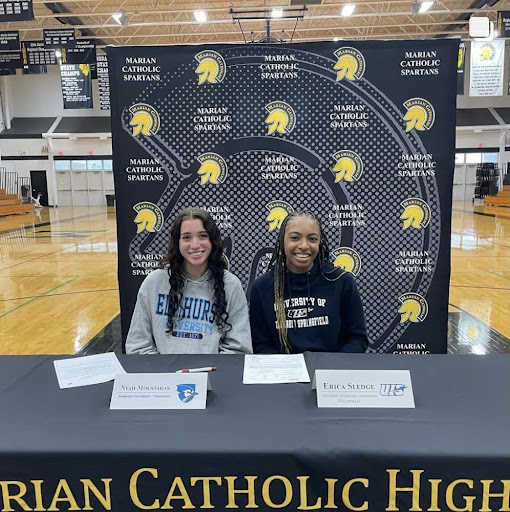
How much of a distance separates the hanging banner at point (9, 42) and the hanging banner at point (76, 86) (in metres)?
2.15

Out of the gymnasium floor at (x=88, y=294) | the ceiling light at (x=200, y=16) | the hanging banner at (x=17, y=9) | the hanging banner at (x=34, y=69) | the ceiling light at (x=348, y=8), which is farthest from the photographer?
the hanging banner at (x=34, y=69)

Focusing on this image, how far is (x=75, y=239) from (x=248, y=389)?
10.2 metres

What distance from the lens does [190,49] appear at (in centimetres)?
292

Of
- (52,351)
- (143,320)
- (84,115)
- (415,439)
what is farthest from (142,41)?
(415,439)

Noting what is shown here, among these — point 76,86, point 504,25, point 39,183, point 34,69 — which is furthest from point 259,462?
point 39,183

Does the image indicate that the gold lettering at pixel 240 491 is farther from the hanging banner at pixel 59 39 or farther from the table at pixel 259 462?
the hanging banner at pixel 59 39

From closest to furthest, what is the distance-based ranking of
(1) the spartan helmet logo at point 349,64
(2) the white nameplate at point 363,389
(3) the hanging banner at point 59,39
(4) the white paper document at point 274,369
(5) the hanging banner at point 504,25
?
(2) the white nameplate at point 363,389 < (4) the white paper document at point 274,369 < (1) the spartan helmet logo at point 349,64 < (5) the hanging banner at point 504,25 < (3) the hanging banner at point 59,39

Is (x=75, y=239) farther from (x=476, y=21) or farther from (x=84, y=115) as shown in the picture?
(x=84, y=115)

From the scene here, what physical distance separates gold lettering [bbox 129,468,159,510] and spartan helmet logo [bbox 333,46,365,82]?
2.48 m

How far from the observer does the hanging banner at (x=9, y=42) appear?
10641 mm

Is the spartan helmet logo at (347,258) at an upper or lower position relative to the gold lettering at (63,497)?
upper

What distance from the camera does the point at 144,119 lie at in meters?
3.01

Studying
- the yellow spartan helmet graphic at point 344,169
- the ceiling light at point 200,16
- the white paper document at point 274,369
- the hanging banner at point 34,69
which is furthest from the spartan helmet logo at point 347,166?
the hanging banner at point 34,69

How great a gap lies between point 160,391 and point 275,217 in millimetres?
1934
